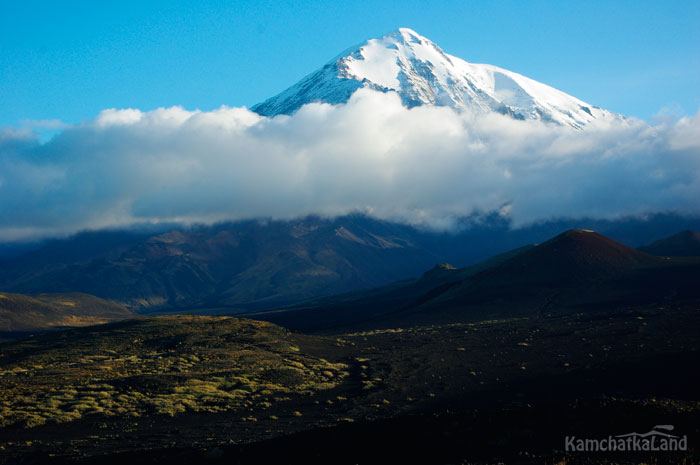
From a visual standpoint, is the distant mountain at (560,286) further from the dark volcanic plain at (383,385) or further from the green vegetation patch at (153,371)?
the green vegetation patch at (153,371)

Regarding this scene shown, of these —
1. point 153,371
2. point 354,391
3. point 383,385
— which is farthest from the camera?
point 153,371

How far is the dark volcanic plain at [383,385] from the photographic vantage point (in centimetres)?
2897

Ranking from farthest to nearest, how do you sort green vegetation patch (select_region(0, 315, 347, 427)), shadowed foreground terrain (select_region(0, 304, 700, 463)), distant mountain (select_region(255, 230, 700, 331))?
distant mountain (select_region(255, 230, 700, 331)) < green vegetation patch (select_region(0, 315, 347, 427)) < shadowed foreground terrain (select_region(0, 304, 700, 463))

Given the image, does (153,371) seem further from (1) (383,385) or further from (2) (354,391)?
(1) (383,385)

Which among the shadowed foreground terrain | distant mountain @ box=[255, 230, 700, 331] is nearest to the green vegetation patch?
the shadowed foreground terrain

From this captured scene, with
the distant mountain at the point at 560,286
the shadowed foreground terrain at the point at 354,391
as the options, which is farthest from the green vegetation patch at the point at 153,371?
the distant mountain at the point at 560,286

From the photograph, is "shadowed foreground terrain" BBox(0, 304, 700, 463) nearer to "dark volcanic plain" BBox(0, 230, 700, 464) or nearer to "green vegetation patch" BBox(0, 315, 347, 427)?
"dark volcanic plain" BBox(0, 230, 700, 464)

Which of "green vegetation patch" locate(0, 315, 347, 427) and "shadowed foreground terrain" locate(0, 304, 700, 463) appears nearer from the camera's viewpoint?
"shadowed foreground terrain" locate(0, 304, 700, 463)

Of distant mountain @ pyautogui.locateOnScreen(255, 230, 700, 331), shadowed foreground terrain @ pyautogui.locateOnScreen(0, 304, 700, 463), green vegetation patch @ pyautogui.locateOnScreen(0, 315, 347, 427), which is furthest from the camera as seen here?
distant mountain @ pyautogui.locateOnScreen(255, 230, 700, 331)

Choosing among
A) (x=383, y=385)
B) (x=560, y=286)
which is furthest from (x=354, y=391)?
(x=560, y=286)

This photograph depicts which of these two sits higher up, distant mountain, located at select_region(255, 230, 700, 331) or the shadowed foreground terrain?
distant mountain, located at select_region(255, 230, 700, 331)

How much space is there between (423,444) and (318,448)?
5.77 meters

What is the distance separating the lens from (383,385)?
5906cm

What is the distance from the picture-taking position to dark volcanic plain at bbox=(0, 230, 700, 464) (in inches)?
1141
